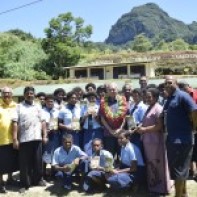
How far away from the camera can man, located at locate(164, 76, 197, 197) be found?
5.96 m

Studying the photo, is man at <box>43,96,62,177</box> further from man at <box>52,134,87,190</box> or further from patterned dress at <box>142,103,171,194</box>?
patterned dress at <box>142,103,171,194</box>

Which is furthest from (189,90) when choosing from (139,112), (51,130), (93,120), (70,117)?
(51,130)

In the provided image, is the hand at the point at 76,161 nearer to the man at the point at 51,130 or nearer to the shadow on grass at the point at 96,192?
the shadow on grass at the point at 96,192

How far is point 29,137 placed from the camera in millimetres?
7648

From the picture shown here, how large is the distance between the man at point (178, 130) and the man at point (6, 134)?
2.99 metres

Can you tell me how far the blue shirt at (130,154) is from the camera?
285 inches

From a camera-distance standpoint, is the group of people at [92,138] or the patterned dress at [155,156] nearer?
the patterned dress at [155,156]

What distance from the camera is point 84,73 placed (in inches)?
1908

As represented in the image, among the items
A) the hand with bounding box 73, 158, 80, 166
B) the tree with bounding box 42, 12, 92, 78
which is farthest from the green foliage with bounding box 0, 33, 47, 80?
the hand with bounding box 73, 158, 80, 166

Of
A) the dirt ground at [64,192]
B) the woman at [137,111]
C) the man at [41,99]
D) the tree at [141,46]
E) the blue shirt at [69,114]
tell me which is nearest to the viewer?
the dirt ground at [64,192]

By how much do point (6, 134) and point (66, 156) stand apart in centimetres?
114

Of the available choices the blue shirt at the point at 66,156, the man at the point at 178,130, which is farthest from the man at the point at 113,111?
the man at the point at 178,130

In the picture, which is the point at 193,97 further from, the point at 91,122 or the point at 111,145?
the point at 91,122

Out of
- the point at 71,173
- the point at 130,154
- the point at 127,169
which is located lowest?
the point at 71,173
